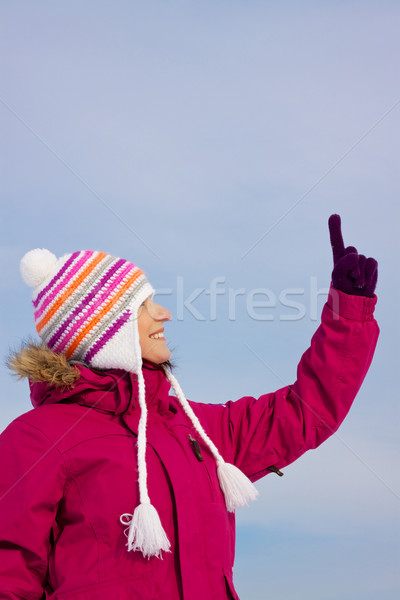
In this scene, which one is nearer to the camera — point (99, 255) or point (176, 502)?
point (176, 502)

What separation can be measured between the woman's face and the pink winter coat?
0.05 metres

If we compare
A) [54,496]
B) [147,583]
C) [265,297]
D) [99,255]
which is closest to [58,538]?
[54,496]

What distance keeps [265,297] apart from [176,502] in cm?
189

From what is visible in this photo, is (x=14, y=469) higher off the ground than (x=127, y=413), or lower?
lower

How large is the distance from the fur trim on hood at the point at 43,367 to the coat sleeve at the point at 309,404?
500mm

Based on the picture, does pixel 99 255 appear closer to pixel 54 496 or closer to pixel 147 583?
pixel 54 496

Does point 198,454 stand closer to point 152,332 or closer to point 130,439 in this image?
point 130,439

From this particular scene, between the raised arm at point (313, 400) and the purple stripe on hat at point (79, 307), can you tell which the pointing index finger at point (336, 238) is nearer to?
the raised arm at point (313, 400)

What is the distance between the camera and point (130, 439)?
191 centimetres

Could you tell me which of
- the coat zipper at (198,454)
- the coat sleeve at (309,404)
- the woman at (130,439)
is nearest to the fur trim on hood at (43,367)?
the woman at (130,439)

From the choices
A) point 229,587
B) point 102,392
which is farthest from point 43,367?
point 229,587

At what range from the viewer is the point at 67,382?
1.89m

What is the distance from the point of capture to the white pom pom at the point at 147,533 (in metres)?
1.68

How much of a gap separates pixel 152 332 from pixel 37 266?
16.6 inches
